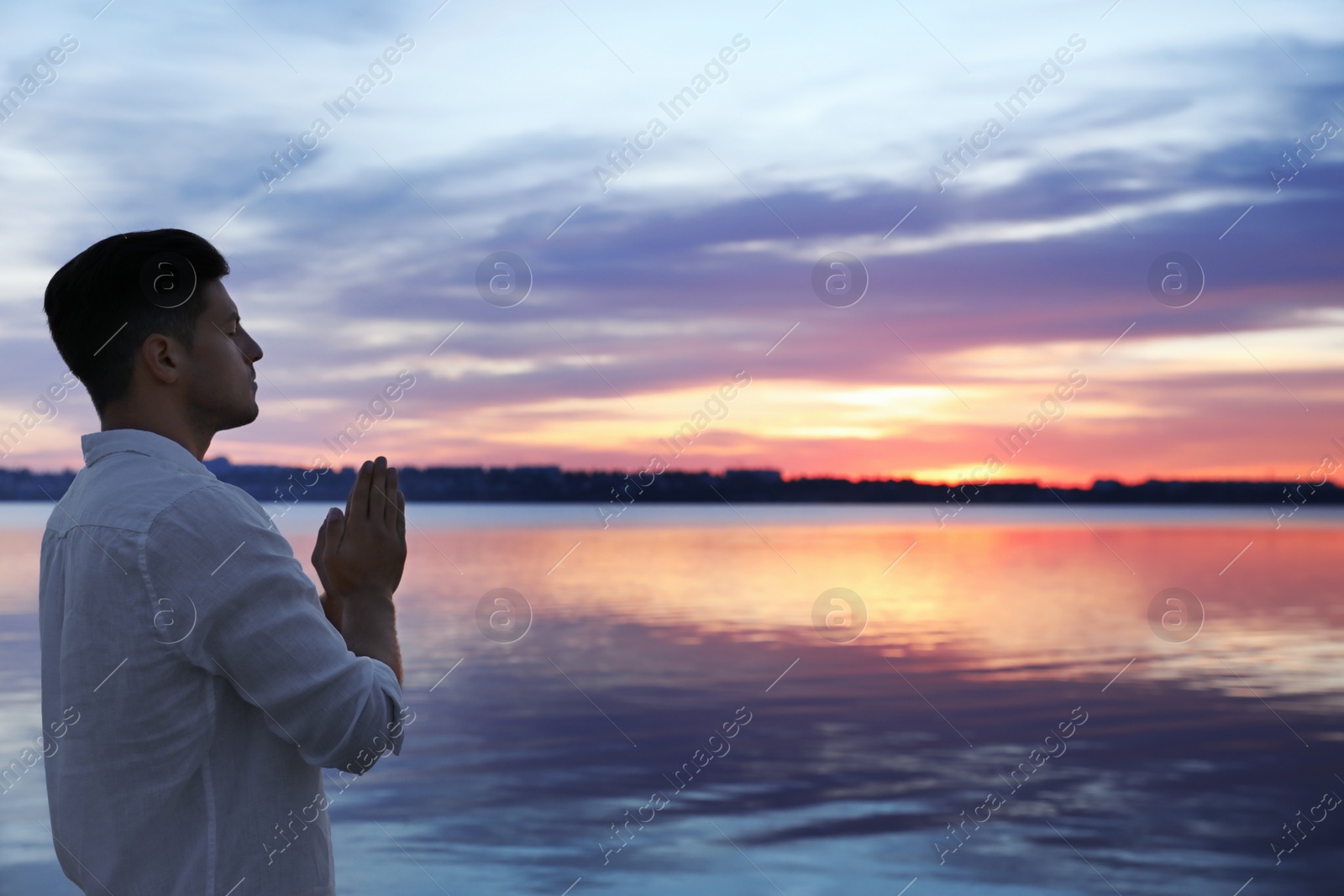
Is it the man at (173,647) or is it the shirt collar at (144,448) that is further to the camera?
the shirt collar at (144,448)

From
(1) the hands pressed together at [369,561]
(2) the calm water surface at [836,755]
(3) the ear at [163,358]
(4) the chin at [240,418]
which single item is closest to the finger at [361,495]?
(1) the hands pressed together at [369,561]

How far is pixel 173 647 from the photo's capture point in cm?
173

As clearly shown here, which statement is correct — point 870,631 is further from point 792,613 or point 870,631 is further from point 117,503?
point 117,503

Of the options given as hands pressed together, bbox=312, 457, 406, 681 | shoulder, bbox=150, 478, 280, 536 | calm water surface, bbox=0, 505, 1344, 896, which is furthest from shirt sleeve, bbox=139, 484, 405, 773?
calm water surface, bbox=0, 505, 1344, 896

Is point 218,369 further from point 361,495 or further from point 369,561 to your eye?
point 369,561

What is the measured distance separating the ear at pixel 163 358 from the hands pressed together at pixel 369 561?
37 centimetres

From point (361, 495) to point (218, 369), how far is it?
1.12 feet

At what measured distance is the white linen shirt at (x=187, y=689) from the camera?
1.72 m

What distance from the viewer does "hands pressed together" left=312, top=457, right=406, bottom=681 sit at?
80.7 inches

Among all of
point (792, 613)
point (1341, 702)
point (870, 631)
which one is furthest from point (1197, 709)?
point (792, 613)

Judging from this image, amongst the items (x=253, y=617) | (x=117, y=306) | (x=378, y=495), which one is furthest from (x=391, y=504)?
(x=117, y=306)

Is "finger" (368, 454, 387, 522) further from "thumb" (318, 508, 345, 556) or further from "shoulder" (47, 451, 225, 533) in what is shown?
"shoulder" (47, 451, 225, 533)

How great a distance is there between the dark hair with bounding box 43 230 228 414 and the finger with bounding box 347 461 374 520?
388 millimetres

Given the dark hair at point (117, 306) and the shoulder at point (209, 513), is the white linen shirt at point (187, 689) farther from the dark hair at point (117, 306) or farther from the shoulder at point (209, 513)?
the dark hair at point (117, 306)
